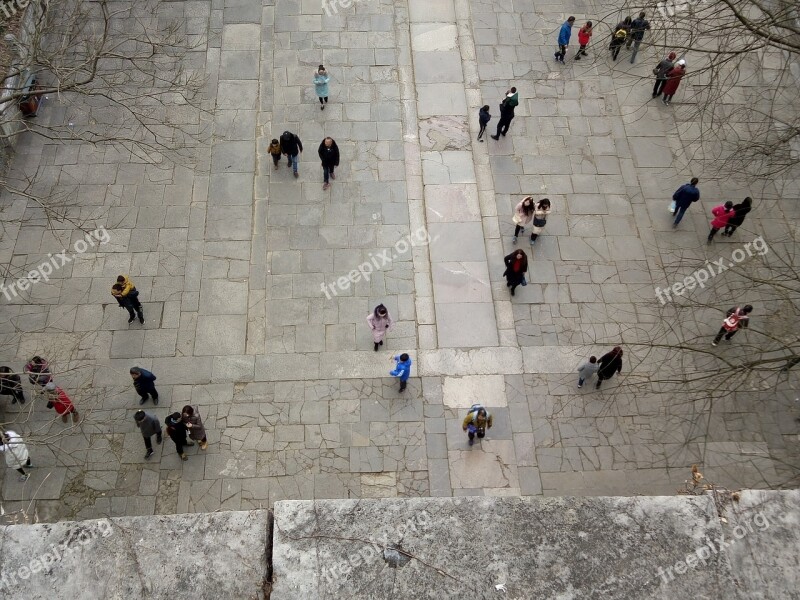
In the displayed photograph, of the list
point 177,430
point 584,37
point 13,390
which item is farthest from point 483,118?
point 13,390

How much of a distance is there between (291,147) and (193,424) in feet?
19.9

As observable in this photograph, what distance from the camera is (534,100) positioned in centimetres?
1525

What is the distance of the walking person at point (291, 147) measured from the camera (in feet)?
43.2

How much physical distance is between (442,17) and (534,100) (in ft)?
11.5

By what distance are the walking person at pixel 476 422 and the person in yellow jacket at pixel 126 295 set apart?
19.4 ft

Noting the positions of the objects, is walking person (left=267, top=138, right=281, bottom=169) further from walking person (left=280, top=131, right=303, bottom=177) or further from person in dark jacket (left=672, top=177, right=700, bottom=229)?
person in dark jacket (left=672, top=177, right=700, bottom=229)

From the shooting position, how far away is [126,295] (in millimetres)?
11109

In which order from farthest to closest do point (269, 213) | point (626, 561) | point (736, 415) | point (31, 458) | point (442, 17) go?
point (442, 17) → point (269, 213) → point (736, 415) → point (31, 458) → point (626, 561)

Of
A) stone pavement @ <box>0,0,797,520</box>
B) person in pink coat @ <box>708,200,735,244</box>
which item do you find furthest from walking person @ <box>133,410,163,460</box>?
person in pink coat @ <box>708,200,735,244</box>

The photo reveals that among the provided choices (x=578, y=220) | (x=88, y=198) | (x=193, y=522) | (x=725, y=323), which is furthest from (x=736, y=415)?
(x=88, y=198)

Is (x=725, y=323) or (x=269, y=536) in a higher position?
(x=725, y=323)

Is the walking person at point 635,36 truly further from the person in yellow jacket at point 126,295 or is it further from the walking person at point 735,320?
the person in yellow jacket at point 126,295

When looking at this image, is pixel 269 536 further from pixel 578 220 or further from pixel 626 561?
pixel 578 220

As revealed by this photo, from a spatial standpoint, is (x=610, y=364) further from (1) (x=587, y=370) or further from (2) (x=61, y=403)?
(2) (x=61, y=403)
